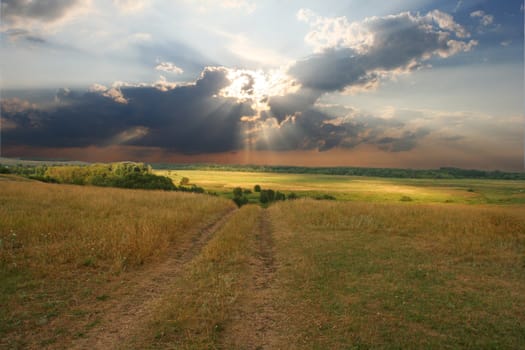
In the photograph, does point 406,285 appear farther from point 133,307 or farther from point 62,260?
point 62,260

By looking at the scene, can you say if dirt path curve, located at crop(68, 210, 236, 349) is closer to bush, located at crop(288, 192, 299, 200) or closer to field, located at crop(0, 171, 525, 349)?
field, located at crop(0, 171, 525, 349)

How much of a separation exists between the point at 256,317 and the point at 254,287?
2457 mm

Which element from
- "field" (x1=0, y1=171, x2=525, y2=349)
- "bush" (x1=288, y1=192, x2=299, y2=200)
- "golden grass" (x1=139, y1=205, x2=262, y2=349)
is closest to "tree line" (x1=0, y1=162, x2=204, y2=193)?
Result: "bush" (x1=288, y1=192, x2=299, y2=200)

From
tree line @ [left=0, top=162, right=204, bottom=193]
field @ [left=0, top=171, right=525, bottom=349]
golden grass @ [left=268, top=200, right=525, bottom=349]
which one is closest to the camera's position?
field @ [left=0, top=171, right=525, bottom=349]

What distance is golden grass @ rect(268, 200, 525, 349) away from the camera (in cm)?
693

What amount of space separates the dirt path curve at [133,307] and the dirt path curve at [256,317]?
237cm

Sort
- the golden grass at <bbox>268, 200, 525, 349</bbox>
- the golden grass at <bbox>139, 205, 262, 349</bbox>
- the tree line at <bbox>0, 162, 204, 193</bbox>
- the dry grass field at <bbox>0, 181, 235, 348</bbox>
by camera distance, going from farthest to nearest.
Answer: the tree line at <bbox>0, 162, 204, 193</bbox>, the dry grass field at <bbox>0, 181, 235, 348</bbox>, the golden grass at <bbox>268, 200, 525, 349</bbox>, the golden grass at <bbox>139, 205, 262, 349</bbox>

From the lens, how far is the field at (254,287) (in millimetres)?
6738

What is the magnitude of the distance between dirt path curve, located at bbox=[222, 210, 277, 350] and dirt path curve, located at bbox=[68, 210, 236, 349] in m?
2.37

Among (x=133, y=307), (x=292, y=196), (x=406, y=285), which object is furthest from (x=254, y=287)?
(x=292, y=196)

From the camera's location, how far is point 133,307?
27.0ft

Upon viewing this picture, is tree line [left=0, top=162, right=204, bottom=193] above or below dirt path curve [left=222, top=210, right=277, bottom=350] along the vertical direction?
above

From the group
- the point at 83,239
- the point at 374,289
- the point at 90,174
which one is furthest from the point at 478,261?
the point at 90,174

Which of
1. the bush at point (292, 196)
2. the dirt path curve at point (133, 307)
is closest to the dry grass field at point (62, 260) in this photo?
the dirt path curve at point (133, 307)
